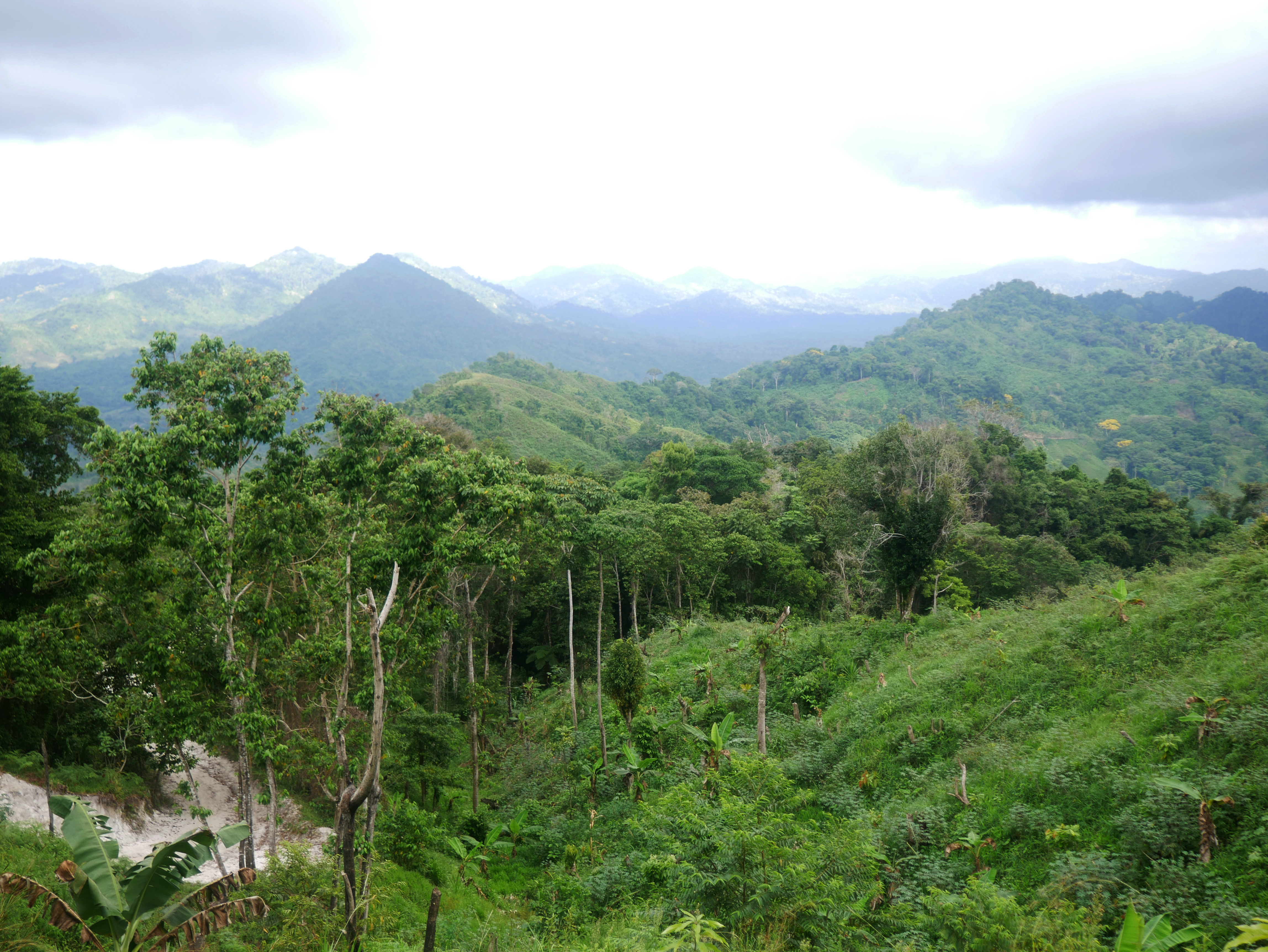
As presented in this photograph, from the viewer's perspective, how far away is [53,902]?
574 centimetres

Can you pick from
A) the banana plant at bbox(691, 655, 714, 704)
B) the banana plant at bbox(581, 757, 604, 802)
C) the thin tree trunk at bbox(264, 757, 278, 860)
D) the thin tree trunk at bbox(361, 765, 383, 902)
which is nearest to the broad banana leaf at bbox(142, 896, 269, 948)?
the thin tree trunk at bbox(361, 765, 383, 902)

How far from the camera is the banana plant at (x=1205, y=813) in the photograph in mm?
6523

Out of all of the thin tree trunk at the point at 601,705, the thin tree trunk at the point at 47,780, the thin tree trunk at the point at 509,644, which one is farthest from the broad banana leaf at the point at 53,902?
the thin tree trunk at the point at 509,644

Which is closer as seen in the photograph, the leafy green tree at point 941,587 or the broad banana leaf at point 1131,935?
the broad banana leaf at point 1131,935

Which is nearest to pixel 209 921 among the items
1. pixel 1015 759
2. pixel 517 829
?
pixel 517 829

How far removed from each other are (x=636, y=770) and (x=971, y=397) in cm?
14696

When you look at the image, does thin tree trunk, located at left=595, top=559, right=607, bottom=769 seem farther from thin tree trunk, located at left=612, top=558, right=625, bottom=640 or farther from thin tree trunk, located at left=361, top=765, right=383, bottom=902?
thin tree trunk, located at left=361, top=765, right=383, bottom=902

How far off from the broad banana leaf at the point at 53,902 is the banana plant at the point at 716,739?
30.0ft

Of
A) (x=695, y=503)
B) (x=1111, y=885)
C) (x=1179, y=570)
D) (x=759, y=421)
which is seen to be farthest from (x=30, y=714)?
(x=759, y=421)

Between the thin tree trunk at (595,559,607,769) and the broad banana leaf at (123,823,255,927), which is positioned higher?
the broad banana leaf at (123,823,255,927)

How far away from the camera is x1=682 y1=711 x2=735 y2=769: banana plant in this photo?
1267 cm

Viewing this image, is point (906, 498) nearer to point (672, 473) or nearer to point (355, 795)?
point (355, 795)

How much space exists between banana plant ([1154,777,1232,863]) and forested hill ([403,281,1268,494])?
74665 millimetres

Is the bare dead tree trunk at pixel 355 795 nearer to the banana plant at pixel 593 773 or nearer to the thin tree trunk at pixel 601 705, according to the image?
the banana plant at pixel 593 773
